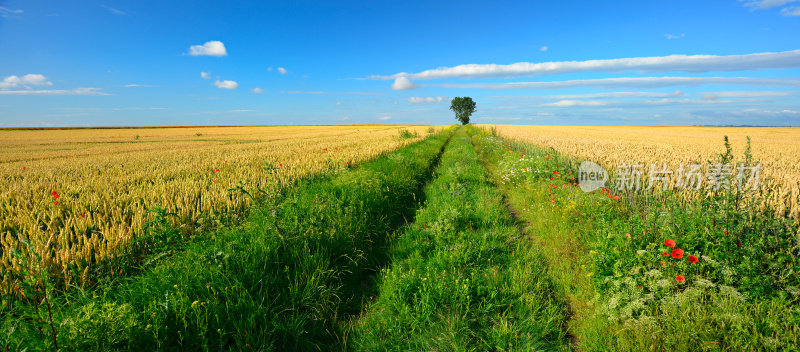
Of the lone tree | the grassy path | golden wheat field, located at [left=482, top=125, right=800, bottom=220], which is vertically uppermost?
the lone tree

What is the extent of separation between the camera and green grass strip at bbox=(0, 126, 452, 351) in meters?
2.20

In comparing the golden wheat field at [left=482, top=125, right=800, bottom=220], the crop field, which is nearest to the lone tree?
the golden wheat field at [left=482, top=125, right=800, bottom=220]

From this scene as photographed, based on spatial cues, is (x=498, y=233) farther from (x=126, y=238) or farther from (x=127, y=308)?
(x=126, y=238)

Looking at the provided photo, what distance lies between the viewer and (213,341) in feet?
8.41

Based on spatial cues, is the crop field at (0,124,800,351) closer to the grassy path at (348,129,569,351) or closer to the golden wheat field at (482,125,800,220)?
the grassy path at (348,129,569,351)

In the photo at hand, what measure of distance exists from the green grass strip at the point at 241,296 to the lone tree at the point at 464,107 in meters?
99.6

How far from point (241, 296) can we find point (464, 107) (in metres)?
102

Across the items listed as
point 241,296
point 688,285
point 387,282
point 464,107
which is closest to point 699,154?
point 688,285

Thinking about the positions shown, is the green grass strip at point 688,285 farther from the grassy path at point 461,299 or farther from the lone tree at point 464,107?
the lone tree at point 464,107

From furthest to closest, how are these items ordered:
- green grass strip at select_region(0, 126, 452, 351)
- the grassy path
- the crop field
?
the grassy path → the crop field → green grass strip at select_region(0, 126, 452, 351)

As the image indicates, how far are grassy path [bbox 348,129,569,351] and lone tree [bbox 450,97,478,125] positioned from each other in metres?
99.0

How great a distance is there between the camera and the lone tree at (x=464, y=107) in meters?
99.9

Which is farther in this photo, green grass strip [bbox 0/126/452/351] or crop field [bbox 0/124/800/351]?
crop field [bbox 0/124/800/351]

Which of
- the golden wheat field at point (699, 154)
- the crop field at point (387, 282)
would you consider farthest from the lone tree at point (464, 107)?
the crop field at point (387, 282)
